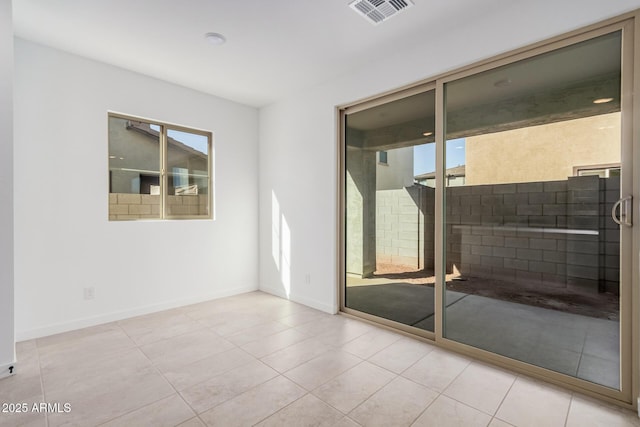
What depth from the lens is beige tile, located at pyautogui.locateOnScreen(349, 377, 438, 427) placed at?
1.75 metres

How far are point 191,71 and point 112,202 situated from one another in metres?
1.74

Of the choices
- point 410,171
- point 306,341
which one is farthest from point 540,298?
point 306,341

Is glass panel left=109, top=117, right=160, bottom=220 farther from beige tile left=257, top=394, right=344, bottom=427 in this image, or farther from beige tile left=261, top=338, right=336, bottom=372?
beige tile left=257, top=394, right=344, bottom=427

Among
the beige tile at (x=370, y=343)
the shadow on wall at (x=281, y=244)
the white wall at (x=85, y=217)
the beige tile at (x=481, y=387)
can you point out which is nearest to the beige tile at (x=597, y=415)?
the beige tile at (x=481, y=387)

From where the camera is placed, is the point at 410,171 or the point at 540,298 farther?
the point at 410,171

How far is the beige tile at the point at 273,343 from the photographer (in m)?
2.63

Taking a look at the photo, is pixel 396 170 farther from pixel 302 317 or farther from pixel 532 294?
pixel 302 317

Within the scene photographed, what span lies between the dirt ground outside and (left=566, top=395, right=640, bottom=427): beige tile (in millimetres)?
561

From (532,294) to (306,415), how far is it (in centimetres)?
197

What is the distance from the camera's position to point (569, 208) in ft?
7.10

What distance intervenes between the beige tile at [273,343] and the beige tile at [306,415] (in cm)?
76

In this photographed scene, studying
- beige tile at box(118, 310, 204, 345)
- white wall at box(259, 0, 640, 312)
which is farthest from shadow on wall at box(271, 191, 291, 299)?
beige tile at box(118, 310, 204, 345)

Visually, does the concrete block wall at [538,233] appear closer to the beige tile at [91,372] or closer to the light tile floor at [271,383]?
the light tile floor at [271,383]

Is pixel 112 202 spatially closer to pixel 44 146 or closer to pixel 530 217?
pixel 44 146
